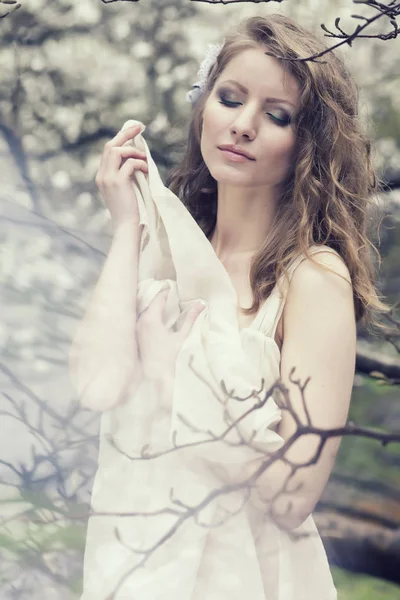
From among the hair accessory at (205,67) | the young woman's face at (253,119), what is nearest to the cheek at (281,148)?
the young woman's face at (253,119)

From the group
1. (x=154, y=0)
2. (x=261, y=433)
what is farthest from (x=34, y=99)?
(x=261, y=433)

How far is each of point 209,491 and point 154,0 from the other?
20.0 inches

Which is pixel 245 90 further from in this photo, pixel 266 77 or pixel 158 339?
pixel 158 339

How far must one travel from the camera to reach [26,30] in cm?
83

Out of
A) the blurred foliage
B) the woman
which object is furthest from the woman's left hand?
the blurred foliage

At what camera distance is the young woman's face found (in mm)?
704

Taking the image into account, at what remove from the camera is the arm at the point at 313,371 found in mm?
632

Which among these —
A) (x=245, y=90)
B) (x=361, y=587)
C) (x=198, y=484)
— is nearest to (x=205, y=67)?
(x=245, y=90)

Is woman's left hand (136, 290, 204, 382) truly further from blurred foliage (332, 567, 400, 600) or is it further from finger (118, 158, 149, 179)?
blurred foliage (332, 567, 400, 600)

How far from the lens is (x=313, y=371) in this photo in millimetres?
653

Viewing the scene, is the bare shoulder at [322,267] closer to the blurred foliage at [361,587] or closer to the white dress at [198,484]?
the white dress at [198,484]

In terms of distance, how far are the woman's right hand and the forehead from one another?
12cm

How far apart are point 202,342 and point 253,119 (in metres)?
0.20

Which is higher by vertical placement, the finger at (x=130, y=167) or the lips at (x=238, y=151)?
the lips at (x=238, y=151)
